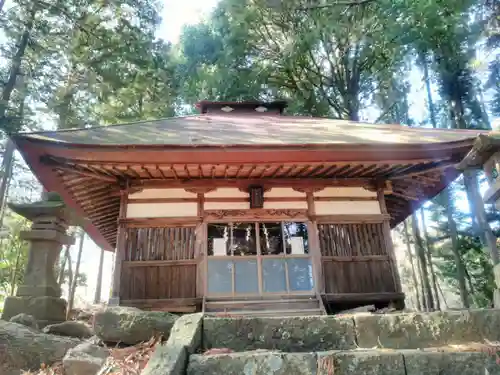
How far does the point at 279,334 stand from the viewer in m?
3.38

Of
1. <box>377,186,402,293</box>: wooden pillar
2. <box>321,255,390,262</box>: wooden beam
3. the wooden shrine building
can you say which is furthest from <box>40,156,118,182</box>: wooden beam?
<box>377,186,402,293</box>: wooden pillar

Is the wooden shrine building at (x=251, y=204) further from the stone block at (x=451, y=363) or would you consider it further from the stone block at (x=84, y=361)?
the stone block at (x=451, y=363)

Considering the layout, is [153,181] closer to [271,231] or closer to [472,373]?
[271,231]

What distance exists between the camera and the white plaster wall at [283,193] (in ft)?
23.6

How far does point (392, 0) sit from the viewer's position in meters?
10.4

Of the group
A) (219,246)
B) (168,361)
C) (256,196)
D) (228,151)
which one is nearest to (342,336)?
(168,361)

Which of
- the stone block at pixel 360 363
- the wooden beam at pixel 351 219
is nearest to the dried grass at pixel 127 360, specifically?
the stone block at pixel 360 363

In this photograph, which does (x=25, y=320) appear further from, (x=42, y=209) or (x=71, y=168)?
(x=71, y=168)

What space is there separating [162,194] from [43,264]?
2274 mm

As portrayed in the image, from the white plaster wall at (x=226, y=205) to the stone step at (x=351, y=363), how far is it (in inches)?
168

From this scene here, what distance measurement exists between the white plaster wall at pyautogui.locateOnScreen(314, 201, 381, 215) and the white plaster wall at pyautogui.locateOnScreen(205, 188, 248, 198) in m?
1.46

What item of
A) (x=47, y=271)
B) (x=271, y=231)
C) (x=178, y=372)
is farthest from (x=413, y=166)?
(x=47, y=271)

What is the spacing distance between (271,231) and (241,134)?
1.97 meters

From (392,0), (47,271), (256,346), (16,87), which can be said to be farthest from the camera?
(16,87)
